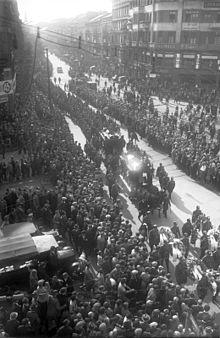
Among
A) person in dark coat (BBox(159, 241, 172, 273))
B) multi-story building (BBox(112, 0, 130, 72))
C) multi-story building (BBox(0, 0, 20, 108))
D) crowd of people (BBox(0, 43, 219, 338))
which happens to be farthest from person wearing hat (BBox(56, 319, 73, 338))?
multi-story building (BBox(112, 0, 130, 72))

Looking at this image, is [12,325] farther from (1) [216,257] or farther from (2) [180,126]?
(2) [180,126]

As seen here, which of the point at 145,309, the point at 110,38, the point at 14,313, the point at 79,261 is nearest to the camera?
the point at 14,313

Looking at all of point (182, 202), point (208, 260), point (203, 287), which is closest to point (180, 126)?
point (182, 202)

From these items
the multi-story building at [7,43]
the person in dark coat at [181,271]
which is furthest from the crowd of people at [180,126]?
the person in dark coat at [181,271]

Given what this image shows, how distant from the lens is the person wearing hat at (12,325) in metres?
9.49

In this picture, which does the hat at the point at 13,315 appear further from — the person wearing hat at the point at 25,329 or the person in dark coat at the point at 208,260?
the person in dark coat at the point at 208,260

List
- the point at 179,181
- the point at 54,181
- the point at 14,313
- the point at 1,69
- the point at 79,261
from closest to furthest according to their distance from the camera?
the point at 14,313 → the point at 79,261 → the point at 54,181 → the point at 179,181 → the point at 1,69

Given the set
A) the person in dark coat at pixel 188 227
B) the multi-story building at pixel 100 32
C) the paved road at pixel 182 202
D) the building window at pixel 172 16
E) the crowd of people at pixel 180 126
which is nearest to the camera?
the person in dark coat at pixel 188 227

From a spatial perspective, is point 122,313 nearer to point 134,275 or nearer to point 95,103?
point 134,275

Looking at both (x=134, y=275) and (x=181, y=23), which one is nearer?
(x=134, y=275)

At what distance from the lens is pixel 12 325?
954 centimetres

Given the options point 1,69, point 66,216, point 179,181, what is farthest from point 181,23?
point 66,216

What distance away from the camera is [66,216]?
15055 millimetres

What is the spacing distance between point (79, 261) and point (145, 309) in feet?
9.98
